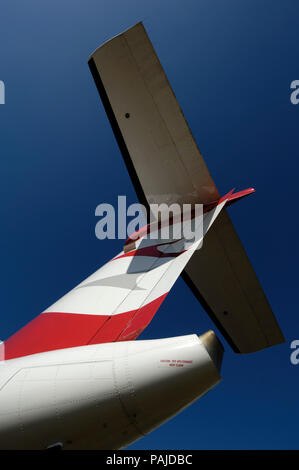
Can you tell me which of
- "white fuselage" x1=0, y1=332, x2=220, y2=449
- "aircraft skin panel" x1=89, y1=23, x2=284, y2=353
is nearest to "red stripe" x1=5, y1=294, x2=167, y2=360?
"white fuselage" x1=0, y1=332, x2=220, y2=449

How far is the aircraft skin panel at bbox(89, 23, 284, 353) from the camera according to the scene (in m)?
3.11

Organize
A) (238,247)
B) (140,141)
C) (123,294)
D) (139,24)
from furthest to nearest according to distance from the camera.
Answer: (238,247), (140,141), (139,24), (123,294)

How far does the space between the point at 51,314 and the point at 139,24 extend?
3.43 meters

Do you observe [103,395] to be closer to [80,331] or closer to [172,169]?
[80,331]

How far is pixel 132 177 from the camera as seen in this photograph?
3.73 m

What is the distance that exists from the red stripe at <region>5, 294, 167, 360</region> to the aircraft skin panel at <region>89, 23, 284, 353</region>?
187 centimetres

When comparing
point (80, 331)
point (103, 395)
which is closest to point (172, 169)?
point (80, 331)

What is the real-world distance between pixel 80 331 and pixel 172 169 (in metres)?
2.33

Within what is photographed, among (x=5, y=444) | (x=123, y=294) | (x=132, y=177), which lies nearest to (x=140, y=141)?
(x=132, y=177)

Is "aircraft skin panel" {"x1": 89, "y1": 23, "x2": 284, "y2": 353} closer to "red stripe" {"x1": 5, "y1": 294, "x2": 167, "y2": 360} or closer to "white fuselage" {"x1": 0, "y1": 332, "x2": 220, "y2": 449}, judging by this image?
"red stripe" {"x1": 5, "y1": 294, "x2": 167, "y2": 360}

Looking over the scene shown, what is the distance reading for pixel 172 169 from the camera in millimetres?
3512

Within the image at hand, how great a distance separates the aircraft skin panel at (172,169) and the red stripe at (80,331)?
6.13ft
